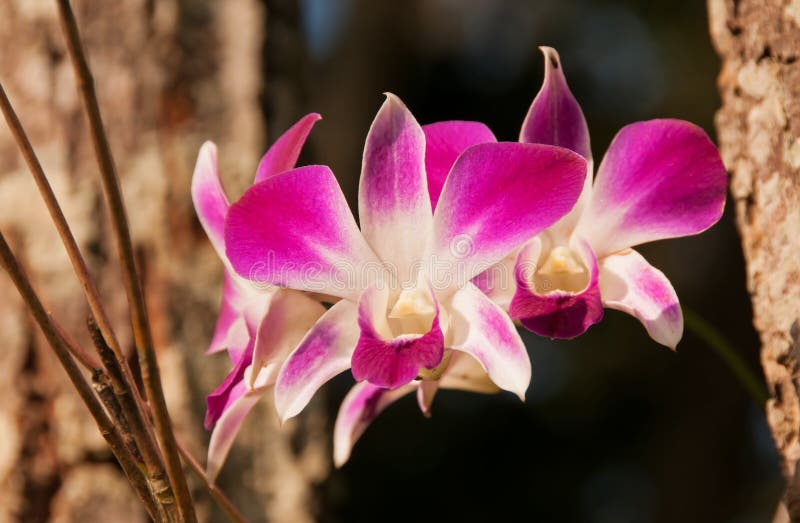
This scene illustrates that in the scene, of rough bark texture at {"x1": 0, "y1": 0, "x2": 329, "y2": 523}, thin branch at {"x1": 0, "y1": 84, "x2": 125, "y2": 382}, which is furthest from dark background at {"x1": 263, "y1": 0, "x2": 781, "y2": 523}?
thin branch at {"x1": 0, "y1": 84, "x2": 125, "y2": 382}

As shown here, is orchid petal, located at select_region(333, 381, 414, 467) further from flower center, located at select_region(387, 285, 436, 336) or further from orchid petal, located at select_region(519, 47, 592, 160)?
orchid petal, located at select_region(519, 47, 592, 160)

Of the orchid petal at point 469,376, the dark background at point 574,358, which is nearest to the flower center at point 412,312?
the orchid petal at point 469,376

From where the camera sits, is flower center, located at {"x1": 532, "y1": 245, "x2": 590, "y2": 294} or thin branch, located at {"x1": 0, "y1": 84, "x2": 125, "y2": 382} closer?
thin branch, located at {"x1": 0, "y1": 84, "x2": 125, "y2": 382}

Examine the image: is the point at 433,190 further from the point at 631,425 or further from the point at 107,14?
the point at 631,425

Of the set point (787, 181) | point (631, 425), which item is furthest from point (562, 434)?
point (787, 181)

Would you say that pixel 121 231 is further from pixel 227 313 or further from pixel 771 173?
pixel 771 173
